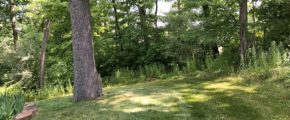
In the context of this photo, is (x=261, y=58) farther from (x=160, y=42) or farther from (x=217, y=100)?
(x=160, y=42)

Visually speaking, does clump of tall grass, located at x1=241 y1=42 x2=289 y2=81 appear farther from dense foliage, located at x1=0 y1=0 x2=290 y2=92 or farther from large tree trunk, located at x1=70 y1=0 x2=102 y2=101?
large tree trunk, located at x1=70 y1=0 x2=102 y2=101

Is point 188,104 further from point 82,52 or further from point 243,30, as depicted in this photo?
point 243,30

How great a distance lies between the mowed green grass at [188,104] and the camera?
20.5 feet

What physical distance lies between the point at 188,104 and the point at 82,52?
2.66 meters

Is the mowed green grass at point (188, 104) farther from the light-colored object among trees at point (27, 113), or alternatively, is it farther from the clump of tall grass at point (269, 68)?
the clump of tall grass at point (269, 68)

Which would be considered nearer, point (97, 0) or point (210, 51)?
point (210, 51)

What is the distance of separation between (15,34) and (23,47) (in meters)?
5.51

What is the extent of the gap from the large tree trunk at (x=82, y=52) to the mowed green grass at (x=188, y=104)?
1.11 ft

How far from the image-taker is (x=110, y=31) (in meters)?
15.3

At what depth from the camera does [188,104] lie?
7.03 m

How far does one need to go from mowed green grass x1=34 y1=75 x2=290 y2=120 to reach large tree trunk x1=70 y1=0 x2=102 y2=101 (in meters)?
0.34

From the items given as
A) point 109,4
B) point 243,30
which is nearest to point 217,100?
point 243,30

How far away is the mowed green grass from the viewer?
246 inches

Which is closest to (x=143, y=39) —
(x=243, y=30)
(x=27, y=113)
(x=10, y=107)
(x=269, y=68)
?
(x=243, y=30)
